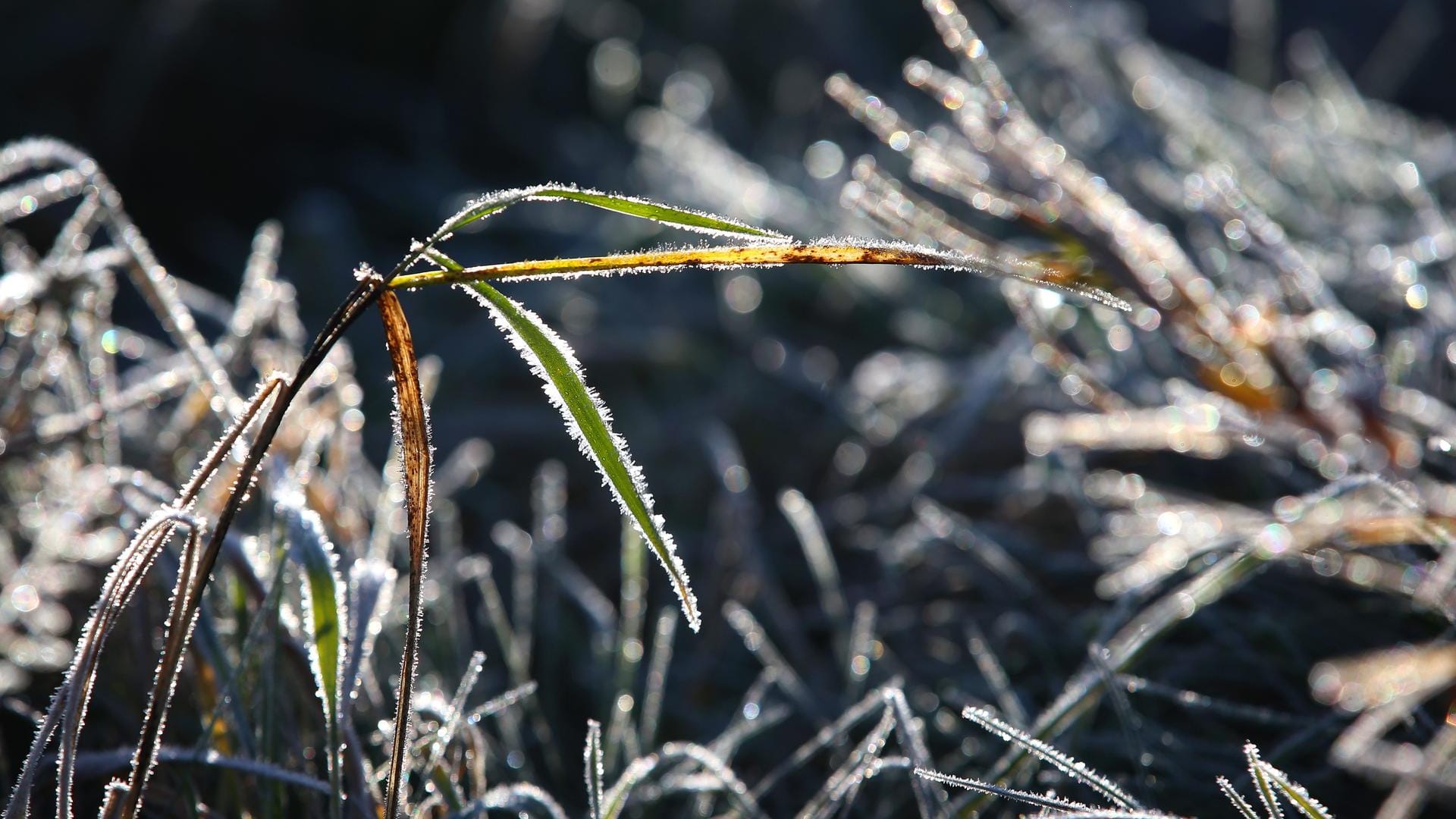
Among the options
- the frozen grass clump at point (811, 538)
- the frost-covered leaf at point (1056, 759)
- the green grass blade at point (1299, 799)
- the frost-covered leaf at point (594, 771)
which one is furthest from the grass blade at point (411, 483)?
the green grass blade at point (1299, 799)

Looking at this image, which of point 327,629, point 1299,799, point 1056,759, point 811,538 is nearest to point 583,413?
point 327,629

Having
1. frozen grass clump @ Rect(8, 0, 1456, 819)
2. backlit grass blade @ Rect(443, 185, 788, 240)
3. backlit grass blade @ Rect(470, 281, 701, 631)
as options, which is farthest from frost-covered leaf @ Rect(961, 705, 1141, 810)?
backlit grass blade @ Rect(443, 185, 788, 240)

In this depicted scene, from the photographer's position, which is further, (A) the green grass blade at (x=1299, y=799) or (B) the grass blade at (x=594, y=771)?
(B) the grass blade at (x=594, y=771)

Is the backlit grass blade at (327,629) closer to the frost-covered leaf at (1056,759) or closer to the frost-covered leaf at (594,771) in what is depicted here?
the frost-covered leaf at (594,771)

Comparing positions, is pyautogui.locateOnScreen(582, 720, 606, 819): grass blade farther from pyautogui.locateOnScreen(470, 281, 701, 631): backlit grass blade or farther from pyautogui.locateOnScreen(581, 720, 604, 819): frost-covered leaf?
pyautogui.locateOnScreen(470, 281, 701, 631): backlit grass blade

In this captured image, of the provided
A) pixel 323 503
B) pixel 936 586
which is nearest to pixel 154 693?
pixel 323 503

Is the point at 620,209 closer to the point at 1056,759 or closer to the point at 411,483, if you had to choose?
the point at 411,483

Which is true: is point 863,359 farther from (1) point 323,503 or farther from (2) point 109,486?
(2) point 109,486
